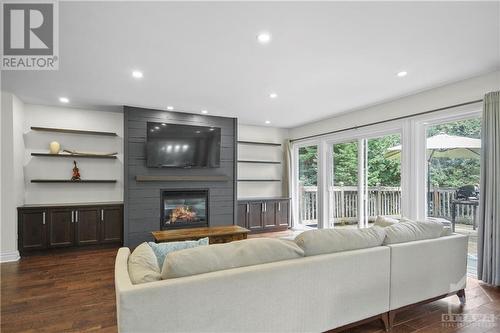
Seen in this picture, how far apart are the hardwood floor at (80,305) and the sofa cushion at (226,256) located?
1064mm

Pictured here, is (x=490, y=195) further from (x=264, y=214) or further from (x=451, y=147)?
(x=264, y=214)

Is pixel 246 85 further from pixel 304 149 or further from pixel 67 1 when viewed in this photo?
pixel 304 149

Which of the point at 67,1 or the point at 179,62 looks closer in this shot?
the point at 67,1

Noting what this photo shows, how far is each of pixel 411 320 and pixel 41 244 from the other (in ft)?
17.1

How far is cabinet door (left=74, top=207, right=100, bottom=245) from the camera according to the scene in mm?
4516

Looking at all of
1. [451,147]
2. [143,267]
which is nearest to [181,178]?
[143,267]

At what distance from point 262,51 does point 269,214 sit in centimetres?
424

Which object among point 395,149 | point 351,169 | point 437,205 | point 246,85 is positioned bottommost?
point 437,205

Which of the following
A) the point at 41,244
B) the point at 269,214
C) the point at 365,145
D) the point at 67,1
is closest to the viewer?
the point at 67,1

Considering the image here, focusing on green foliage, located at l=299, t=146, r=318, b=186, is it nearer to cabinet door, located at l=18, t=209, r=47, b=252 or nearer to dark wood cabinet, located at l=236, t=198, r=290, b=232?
dark wood cabinet, located at l=236, t=198, r=290, b=232

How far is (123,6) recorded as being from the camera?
196 cm

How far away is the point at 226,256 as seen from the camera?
1710 mm

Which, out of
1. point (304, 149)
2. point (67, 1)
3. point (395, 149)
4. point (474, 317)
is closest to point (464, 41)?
point (395, 149)

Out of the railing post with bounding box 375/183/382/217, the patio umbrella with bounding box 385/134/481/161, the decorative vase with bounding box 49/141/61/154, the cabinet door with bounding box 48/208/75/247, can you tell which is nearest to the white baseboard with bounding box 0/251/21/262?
the cabinet door with bounding box 48/208/75/247
